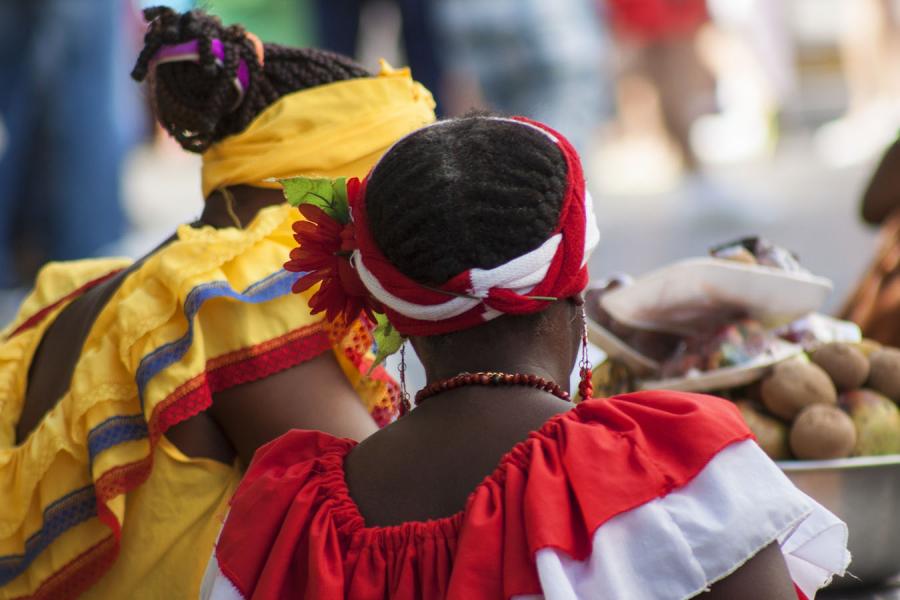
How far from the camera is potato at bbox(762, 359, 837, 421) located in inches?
80.7

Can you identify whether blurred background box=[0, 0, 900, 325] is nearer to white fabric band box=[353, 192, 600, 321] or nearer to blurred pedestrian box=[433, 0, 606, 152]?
blurred pedestrian box=[433, 0, 606, 152]

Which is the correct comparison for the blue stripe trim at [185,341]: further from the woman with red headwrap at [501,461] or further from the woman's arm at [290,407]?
the woman with red headwrap at [501,461]

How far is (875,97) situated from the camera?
9008 mm

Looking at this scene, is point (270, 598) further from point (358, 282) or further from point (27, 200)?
point (27, 200)

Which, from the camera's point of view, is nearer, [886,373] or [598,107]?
[886,373]

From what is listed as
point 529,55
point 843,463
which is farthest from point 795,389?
point 529,55

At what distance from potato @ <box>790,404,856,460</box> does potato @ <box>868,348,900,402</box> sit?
14 cm

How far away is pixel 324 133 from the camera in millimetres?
2244

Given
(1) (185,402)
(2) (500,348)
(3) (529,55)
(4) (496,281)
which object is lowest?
(3) (529,55)

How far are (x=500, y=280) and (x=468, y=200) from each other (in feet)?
0.32

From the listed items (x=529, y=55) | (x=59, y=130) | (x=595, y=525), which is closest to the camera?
(x=595, y=525)

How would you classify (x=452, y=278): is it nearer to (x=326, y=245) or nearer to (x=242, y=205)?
(x=326, y=245)

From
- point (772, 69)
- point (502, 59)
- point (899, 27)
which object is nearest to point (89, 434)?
point (502, 59)

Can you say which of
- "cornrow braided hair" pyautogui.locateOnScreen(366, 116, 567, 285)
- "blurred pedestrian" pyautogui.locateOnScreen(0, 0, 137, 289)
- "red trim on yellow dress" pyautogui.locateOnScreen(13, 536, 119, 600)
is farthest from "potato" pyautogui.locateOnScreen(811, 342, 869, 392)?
"blurred pedestrian" pyautogui.locateOnScreen(0, 0, 137, 289)
